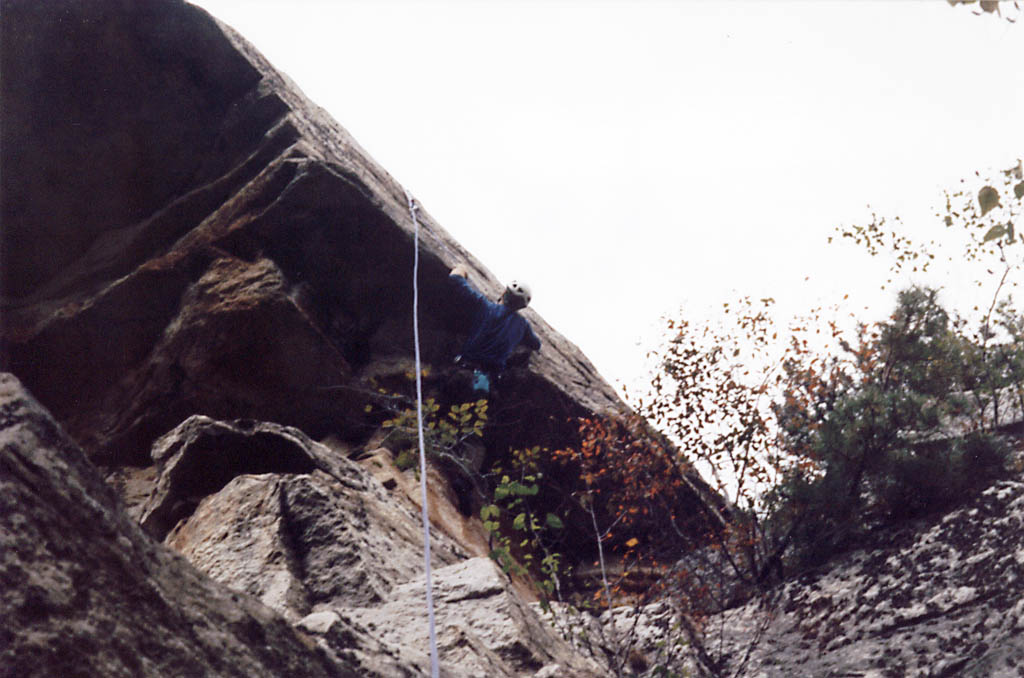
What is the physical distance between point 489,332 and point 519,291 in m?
0.63

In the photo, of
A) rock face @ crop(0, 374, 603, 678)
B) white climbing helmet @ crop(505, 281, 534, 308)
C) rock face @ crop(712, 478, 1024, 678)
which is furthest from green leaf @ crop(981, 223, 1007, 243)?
white climbing helmet @ crop(505, 281, 534, 308)

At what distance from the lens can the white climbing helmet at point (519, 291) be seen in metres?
10.4

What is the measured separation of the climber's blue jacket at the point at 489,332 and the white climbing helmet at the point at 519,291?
0.64ft

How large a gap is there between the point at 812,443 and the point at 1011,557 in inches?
117

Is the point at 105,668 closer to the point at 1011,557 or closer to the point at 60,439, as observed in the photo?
the point at 60,439

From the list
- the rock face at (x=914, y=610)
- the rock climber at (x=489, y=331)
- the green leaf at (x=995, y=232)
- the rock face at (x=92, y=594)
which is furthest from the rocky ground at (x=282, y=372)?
the green leaf at (x=995, y=232)

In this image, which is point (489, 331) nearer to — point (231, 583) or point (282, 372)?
point (282, 372)

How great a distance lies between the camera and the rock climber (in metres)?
10.4

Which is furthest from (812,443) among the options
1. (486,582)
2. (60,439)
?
(60,439)

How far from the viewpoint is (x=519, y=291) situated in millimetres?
10414

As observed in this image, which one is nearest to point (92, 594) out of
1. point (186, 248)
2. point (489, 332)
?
point (489, 332)

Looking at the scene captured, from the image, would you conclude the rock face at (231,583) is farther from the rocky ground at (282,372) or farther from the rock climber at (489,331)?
the rock climber at (489,331)

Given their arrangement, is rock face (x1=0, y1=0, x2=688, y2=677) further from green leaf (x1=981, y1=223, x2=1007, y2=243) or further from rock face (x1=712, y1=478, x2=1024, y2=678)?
green leaf (x1=981, y1=223, x2=1007, y2=243)

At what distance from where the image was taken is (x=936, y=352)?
1097 centimetres
